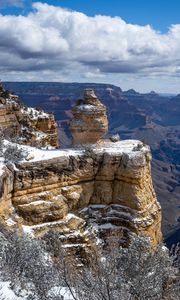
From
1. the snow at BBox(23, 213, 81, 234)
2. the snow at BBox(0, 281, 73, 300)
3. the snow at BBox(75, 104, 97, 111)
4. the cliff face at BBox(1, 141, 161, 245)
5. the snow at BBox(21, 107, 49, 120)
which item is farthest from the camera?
the snow at BBox(21, 107, 49, 120)

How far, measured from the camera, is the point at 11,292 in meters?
16.1

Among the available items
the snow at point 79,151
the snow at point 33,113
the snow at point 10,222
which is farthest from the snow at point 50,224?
the snow at point 33,113

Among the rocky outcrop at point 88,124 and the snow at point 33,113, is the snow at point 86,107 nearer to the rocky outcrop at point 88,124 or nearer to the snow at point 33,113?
the rocky outcrop at point 88,124

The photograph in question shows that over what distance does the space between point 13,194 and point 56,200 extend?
2564 millimetres

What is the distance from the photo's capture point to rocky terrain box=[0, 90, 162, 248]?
2650 centimetres

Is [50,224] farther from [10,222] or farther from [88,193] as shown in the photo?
[88,193]

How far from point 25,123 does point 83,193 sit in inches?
683

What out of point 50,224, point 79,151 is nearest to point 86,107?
point 79,151

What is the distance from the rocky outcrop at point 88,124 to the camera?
33.3 metres

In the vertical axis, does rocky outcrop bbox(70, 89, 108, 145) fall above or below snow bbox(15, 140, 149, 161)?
above

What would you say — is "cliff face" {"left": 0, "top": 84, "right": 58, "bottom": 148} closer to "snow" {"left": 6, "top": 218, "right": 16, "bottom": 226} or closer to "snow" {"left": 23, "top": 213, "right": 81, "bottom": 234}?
"snow" {"left": 23, "top": 213, "right": 81, "bottom": 234}

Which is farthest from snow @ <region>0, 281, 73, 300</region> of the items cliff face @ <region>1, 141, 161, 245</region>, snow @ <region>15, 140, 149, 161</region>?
snow @ <region>15, 140, 149, 161</region>

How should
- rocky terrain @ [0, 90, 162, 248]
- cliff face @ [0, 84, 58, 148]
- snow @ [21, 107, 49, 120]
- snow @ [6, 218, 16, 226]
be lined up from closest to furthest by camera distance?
snow @ [6, 218, 16, 226] < rocky terrain @ [0, 90, 162, 248] < cliff face @ [0, 84, 58, 148] < snow @ [21, 107, 49, 120]

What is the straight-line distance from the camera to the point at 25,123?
44.6m
